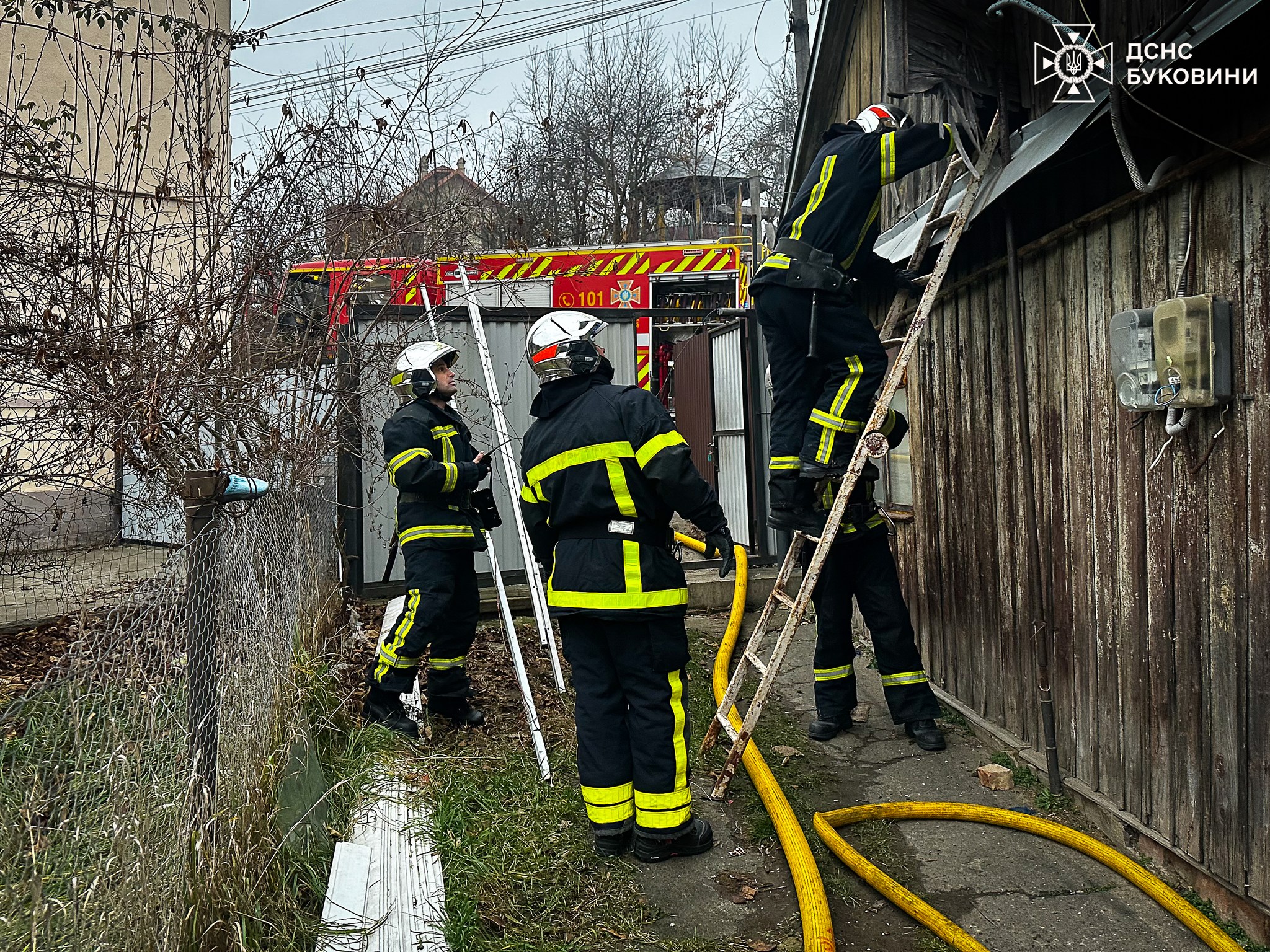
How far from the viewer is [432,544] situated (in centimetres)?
509

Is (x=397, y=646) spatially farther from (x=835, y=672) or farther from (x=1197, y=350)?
(x=1197, y=350)

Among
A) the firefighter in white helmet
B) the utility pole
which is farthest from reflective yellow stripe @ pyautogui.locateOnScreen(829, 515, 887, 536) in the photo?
the utility pole

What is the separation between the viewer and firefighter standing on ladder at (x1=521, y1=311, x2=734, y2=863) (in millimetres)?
3727

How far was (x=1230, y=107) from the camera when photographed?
276 cm

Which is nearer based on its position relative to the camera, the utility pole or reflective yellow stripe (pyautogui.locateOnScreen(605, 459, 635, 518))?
reflective yellow stripe (pyautogui.locateOnScreen(605, 459, 635, 518))

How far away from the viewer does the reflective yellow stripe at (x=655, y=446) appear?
12.3 ft

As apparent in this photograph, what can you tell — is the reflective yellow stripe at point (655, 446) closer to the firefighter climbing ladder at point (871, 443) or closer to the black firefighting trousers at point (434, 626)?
the firefighter climbing ladder at point (871, 443)

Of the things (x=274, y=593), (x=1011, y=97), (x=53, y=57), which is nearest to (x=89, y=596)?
(x=274, y=593)

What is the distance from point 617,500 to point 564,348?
0.70m

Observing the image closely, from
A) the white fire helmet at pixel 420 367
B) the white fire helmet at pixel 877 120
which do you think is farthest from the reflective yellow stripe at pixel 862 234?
the white fire helmet at pixel 420 367

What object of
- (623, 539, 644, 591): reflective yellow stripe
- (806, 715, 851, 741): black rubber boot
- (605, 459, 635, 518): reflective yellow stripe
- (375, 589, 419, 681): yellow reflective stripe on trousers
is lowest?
(806, 715, 851, 741): black rubber boot

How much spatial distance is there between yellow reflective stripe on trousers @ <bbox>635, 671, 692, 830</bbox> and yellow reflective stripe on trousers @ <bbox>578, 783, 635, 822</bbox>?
6 centimetres

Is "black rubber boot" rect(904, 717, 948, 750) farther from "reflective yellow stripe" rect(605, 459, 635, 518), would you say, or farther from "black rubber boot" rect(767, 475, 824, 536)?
"reflective yellow stripe" rect(605, 459, 635, 518)

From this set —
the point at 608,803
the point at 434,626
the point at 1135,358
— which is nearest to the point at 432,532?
the point at 434,626
